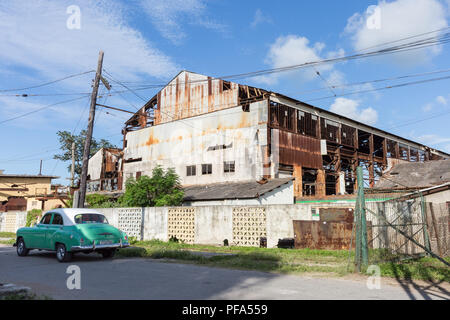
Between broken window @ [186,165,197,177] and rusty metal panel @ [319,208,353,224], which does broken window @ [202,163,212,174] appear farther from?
rusty metal panel @ [319,208,353,224]

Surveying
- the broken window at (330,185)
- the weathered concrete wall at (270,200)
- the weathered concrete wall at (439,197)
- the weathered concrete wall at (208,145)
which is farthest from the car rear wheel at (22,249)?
the broken window at (330,185)

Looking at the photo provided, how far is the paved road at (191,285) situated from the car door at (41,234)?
8.27ft

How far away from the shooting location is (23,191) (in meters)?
47.0

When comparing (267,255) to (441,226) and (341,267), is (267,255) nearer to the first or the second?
(341,267)

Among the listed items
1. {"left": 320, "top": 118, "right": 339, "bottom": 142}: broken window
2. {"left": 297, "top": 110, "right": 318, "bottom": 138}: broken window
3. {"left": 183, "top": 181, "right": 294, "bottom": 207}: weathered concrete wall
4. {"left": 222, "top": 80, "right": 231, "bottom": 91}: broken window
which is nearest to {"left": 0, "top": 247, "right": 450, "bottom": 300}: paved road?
{"left": 183, "top": 181, "right": 294, "bottom": 207}: weathered concrete wall

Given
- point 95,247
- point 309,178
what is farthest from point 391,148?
point 95,247

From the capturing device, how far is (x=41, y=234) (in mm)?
13500

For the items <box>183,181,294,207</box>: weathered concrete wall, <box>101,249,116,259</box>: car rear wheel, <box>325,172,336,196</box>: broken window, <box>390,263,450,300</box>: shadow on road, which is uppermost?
<box>325,172,336,196</box>: broken window

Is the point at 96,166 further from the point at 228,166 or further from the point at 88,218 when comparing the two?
the point at 88,218

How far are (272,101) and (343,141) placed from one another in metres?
11.0

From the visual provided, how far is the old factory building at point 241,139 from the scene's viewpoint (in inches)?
1175

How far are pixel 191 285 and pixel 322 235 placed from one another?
842 centimetres

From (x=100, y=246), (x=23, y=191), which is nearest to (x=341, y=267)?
(x=100, y=246)

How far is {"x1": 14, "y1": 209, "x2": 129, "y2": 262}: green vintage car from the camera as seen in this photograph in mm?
12055
